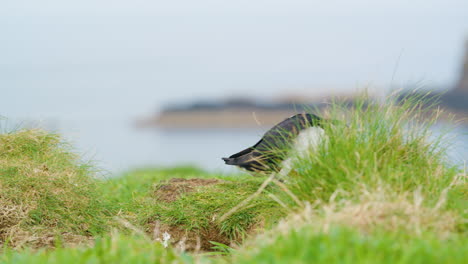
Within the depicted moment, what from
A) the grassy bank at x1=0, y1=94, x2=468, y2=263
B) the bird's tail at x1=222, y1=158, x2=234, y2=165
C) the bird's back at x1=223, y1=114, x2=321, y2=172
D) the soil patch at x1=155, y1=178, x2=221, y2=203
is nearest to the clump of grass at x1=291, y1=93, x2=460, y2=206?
the grassy bank at x1=0, y1=94, x2=468, y2=263

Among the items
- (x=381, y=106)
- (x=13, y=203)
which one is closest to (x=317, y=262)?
(x=381, y=106)

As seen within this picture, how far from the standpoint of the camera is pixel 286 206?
4.16m

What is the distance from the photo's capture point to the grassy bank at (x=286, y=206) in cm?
296

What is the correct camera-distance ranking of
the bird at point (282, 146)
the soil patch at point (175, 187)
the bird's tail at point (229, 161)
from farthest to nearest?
the soil patch at point (175, 187)
the bird's tail at point (229, 161)
the bird at point (282, 146)

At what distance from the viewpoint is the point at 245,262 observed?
2838 mm

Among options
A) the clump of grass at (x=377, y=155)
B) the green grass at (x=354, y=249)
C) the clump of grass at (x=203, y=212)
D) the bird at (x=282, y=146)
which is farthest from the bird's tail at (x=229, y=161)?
the green grass at (x=354, y=249)

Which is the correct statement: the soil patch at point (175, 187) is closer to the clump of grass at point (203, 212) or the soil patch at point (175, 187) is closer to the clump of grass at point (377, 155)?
the clump of grass at point (203, 212)

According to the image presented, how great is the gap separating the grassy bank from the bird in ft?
0.73

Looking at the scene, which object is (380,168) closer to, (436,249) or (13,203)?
(436,249)

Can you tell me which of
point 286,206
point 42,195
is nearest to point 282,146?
point 286,206

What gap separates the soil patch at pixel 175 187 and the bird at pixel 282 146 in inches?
35.3

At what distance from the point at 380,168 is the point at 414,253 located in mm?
1489

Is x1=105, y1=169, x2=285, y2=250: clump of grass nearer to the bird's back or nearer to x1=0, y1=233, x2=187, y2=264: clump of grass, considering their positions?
the bird's back

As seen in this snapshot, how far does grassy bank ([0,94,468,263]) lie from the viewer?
2.96 meters
